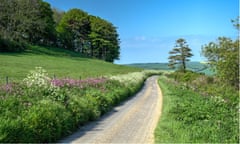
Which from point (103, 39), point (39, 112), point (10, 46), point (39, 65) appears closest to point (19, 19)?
point (10, 46)

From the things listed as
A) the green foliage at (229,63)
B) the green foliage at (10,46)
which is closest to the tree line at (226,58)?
the green foliage at (229,63)

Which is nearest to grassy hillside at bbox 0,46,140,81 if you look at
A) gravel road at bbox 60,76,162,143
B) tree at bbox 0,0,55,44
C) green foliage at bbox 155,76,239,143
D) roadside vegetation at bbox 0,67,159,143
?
tree at bbox 0,0,55,44

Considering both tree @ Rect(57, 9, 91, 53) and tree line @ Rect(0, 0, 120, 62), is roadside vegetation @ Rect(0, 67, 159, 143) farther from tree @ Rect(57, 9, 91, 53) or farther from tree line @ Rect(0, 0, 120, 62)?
tree @ Rect(57, 9, 91, 53)

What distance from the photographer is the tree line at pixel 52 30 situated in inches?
2462

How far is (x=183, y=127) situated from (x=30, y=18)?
188 ft

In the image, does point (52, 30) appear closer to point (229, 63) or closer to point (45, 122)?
point (229, 63)

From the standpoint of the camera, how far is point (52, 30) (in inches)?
3076

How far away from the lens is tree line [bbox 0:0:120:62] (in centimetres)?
6253

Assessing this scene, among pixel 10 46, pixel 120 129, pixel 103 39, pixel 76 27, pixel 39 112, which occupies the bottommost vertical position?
pixel 120 129

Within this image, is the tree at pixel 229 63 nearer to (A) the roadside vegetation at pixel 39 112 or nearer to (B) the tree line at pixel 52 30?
(A) the roadside vegetation at pixel 39 112

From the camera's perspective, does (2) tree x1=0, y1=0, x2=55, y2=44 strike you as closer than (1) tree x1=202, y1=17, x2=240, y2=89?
No

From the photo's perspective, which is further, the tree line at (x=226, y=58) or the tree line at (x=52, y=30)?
the tree line at (x=52, y=30)

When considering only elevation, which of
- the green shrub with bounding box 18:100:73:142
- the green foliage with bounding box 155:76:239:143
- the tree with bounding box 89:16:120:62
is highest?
the tree with bounding box 89:16:120:62

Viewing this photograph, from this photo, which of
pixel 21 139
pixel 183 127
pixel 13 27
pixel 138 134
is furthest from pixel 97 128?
pixel 13 27
